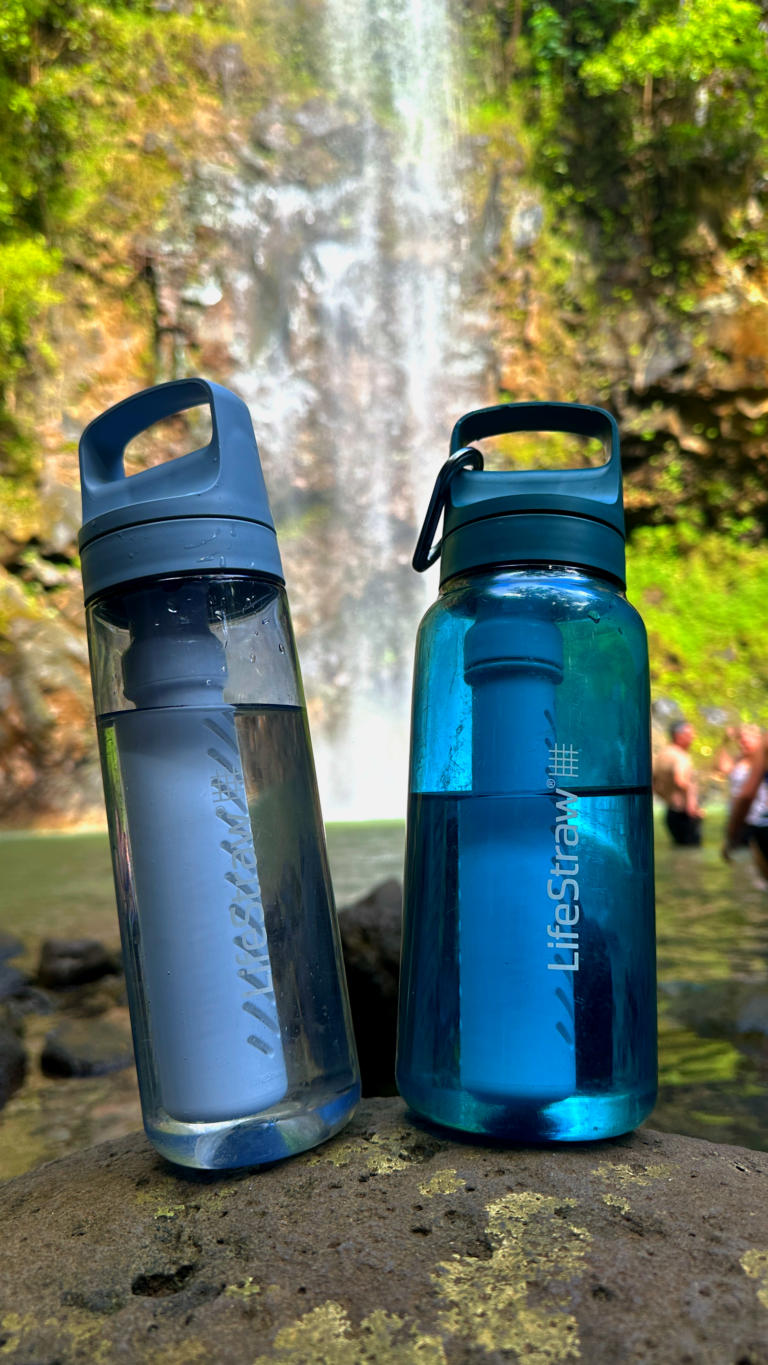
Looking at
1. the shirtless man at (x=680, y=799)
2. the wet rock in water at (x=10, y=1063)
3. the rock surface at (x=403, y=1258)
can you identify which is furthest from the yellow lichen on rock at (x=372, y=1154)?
the shirtless man at (x=680, y=799)

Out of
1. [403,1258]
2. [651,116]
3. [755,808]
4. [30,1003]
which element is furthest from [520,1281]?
[651,116]

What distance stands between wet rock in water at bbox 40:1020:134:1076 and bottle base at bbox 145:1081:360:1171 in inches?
66.1

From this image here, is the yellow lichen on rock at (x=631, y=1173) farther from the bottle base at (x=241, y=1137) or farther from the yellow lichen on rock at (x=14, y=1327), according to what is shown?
the yellow lichen on rock at (x=14, y=1327)

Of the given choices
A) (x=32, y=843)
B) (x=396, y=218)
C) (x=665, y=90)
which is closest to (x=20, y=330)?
(x=396, y=218)

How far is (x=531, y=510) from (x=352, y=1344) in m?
0.69

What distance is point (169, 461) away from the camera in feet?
2.69

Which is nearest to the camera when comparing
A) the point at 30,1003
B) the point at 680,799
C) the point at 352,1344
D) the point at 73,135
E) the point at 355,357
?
the point at 352,1344

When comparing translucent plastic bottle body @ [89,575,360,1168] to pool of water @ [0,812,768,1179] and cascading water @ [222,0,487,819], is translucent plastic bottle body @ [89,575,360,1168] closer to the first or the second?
pool of water @ [0,812,768,1179]

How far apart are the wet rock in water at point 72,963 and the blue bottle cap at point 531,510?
2.90 metres

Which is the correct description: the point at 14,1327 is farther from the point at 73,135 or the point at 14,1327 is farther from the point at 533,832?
the point at 73,135

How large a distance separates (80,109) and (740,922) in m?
14.7

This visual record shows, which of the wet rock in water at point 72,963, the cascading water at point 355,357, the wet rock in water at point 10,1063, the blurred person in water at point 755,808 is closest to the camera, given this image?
the wet rock in water at point 10,1063

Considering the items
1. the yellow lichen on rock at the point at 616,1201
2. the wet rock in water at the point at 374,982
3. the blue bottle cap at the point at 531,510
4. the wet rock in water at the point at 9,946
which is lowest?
the wet rock in water at the point at 9,946

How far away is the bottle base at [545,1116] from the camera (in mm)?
814
